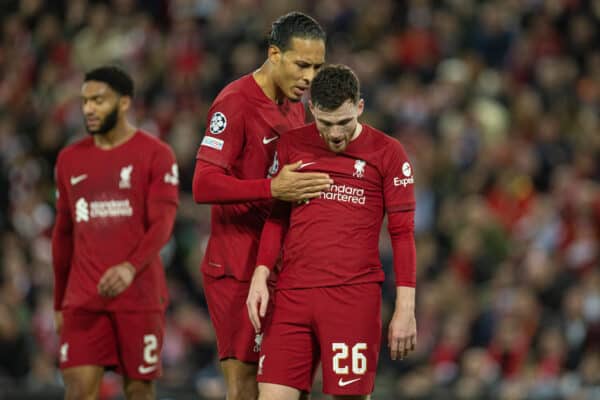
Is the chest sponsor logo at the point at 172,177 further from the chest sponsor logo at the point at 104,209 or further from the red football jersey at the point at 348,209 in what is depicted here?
the red football jersey at the point at 348,209

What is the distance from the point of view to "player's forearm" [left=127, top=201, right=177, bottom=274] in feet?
25.0

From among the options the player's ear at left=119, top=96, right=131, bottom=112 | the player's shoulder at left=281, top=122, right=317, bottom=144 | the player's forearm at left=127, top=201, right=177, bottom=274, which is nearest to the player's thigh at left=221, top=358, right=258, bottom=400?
the player's forearm at left=127, top=201, right=177, bottom=274

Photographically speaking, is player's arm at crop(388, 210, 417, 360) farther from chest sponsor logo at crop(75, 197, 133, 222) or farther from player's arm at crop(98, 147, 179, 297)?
chest sponsor logo at crop(75, 197, 133, 222)

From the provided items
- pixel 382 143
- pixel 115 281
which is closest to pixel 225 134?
pixel 382 143

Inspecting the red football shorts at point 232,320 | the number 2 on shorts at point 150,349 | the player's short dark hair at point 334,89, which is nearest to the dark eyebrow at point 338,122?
the player's short dark hair at point 334,89

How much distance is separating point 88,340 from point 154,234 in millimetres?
735

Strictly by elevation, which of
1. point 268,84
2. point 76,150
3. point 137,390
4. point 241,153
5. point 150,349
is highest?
point 268,84

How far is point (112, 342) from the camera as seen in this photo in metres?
7.82

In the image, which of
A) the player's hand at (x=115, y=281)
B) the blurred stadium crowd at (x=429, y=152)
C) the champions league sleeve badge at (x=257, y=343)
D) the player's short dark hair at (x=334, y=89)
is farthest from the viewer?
the blurred stadium crowd at (x=429, y=152)

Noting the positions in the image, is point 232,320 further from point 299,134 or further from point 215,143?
point 299,134

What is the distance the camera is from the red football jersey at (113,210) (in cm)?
779

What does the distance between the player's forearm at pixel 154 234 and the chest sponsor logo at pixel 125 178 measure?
0.19 metres

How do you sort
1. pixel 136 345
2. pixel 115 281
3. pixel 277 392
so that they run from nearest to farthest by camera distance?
pixel 277 392
pixel 115 281
pixel 136 345

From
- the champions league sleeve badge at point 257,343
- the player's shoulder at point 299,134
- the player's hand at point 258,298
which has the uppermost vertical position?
the player's shoulder at point 299,134
